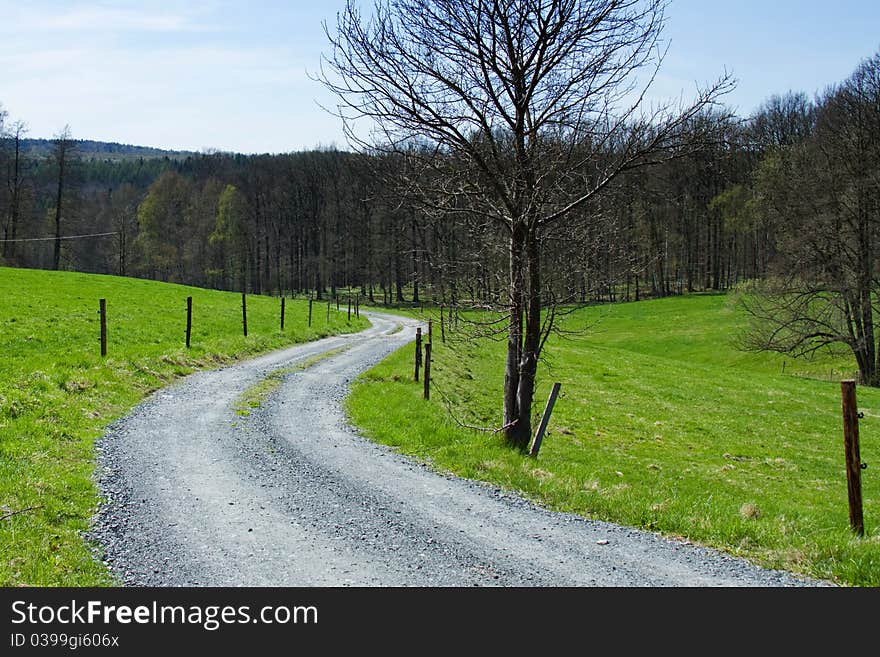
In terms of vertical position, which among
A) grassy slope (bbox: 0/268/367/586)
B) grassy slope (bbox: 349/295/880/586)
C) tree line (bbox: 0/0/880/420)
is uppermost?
tree line (bbox: 0/0/880/420)

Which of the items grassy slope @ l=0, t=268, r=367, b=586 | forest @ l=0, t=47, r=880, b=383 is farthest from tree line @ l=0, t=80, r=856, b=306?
grassy slope @ l=0, t=268, r=367, b=586

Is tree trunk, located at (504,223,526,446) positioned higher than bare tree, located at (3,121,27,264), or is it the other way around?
bare tree, located at (3,121,27,264)

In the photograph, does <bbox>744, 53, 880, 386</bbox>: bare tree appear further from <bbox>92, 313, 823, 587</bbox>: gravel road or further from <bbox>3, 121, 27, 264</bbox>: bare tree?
<bbox>3, 121, 27, 264</bbox>: bare tree

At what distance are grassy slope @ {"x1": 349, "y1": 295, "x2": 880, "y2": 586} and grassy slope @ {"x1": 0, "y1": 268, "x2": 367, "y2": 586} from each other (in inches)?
Answer: 205

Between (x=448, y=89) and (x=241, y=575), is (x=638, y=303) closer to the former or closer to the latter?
(x=448, y=89)

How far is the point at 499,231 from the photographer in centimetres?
1280

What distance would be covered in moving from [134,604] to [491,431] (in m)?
8.30

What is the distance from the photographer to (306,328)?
119 feet

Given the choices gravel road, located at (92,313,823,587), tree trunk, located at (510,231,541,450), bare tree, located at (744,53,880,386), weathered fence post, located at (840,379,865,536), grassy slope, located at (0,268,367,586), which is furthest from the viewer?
bare tree, located at (744,53,880,386)

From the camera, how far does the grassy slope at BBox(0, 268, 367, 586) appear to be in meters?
6.73

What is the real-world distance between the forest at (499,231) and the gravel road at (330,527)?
383cm

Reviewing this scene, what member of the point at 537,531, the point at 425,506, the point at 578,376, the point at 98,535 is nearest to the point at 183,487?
the point at 98,535

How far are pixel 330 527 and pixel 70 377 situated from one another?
33.6 ft

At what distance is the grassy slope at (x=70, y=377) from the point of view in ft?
22.1
